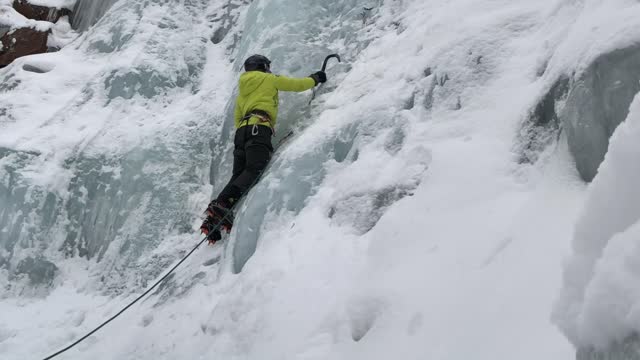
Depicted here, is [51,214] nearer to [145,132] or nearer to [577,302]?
[145,132]

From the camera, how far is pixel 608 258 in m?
1.39

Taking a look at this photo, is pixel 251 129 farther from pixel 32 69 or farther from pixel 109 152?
pixel 32 69

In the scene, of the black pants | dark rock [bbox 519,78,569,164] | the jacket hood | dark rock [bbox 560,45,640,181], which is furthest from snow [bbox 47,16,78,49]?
dark rock [bbox 560,45,640,181]

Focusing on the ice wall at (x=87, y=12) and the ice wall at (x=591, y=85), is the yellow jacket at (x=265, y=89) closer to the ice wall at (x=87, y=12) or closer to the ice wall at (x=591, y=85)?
the ice wall at (x=591, y=85)

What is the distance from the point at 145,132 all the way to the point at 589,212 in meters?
5.44

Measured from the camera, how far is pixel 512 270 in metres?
2.75

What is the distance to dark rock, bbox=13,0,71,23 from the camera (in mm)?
9641

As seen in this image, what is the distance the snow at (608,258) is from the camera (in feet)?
4.42

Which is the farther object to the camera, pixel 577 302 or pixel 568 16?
pixel 568 16

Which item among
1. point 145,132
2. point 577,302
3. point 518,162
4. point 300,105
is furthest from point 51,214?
point 577,302

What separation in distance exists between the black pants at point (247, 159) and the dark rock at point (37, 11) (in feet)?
19.4

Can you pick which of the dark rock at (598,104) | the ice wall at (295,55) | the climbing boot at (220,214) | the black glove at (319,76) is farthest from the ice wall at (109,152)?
the dark rock at (598,104)

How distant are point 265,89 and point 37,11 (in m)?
6.03

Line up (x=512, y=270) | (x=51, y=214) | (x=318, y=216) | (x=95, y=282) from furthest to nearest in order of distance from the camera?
(x=51, y=214) → (x=95, y=282) → (x=318, y=216) → (x=512, y=270)
